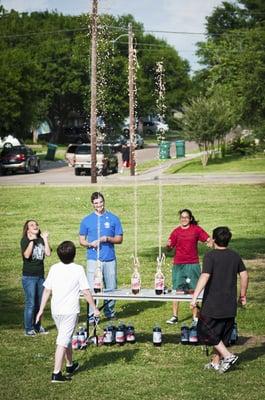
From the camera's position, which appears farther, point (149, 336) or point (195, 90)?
point (195, 90)

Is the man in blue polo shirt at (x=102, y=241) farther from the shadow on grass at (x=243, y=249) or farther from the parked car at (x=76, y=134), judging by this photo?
the parked car at (x=76, y=134)

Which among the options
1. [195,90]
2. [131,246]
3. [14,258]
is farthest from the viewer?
[195,90]

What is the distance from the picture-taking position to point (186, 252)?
Result: 13516 millimetres

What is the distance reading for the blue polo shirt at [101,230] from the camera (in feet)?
43.9

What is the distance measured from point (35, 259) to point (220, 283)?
139 inches

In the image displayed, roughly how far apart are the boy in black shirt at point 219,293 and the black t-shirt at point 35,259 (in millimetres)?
3234

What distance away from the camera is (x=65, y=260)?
33.1ft

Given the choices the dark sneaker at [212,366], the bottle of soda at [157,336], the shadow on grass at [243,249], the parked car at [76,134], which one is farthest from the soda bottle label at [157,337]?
the parked car at [76,134]

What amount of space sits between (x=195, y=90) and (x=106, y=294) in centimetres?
9739

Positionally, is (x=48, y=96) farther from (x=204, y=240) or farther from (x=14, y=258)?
(x=204, y=240)

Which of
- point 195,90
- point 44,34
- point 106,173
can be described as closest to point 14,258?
point 106,173

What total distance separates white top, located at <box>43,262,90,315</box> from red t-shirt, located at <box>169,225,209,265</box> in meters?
3.67

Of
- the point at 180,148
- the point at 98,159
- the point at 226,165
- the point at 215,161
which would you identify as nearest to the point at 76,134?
the point at 180,148

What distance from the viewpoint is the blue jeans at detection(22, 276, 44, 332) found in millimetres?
12812
